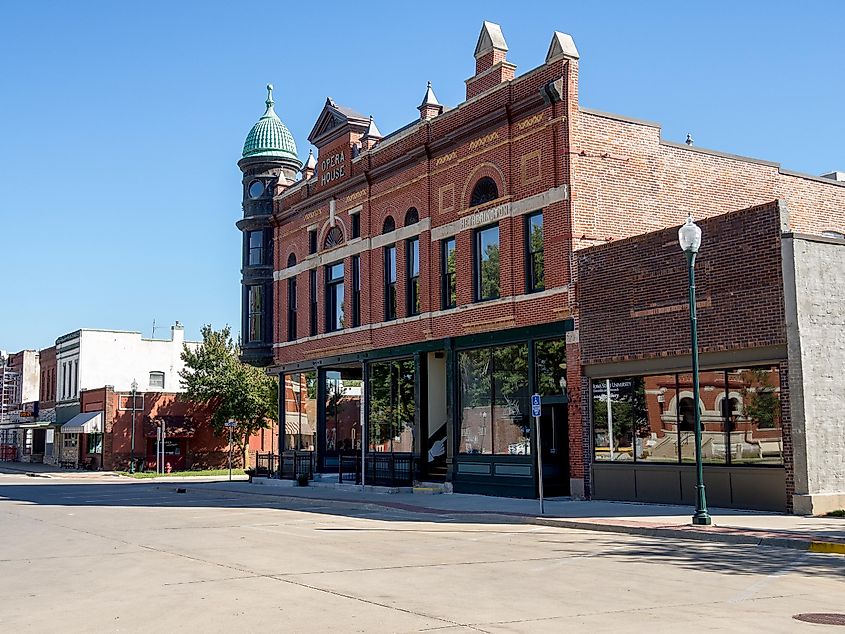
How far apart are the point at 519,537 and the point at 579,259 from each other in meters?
8.75

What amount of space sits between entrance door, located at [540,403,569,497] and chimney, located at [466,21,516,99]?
9355 mm

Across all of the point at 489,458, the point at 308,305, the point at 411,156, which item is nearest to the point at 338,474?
the point at 308,305

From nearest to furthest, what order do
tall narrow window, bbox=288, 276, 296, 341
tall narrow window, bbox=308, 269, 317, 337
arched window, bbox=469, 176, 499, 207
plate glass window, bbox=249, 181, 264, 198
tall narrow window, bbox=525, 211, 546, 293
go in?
tall narrow window, bbox=525, 211, 546, 293 < arched window, bbox=469, 176, 499, 207 < tall narrow window, bbox=308, 269, 317, 337 < tall narrow window, bbox=288, 276, 296, 341 < plate glass window, bbox=249, 181, 264, 198

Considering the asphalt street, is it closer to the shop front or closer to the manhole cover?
the manhole cover

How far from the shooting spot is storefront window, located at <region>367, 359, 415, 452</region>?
99.5ft

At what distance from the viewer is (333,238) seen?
3528cm

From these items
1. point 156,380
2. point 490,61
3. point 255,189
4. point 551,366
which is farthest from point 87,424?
point 551,366

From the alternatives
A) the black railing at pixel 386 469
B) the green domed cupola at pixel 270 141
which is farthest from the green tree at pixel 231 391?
the black railing at pixel 386 469

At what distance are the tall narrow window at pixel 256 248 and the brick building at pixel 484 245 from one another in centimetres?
450

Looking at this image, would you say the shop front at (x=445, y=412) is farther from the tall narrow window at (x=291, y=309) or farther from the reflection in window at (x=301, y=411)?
the tall narrow window at (x=291, y=309)

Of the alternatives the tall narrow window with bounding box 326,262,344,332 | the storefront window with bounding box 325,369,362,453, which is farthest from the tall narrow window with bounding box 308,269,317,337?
the storefront window with bounding box 325,369,362,453

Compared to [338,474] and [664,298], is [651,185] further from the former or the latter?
[338,474]

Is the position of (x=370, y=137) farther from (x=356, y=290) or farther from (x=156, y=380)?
(x=156, y=380)

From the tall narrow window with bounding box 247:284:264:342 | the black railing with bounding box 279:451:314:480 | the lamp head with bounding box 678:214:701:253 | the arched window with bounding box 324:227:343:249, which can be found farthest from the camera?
the tall narrow window with bounding box 247:284:264:342
